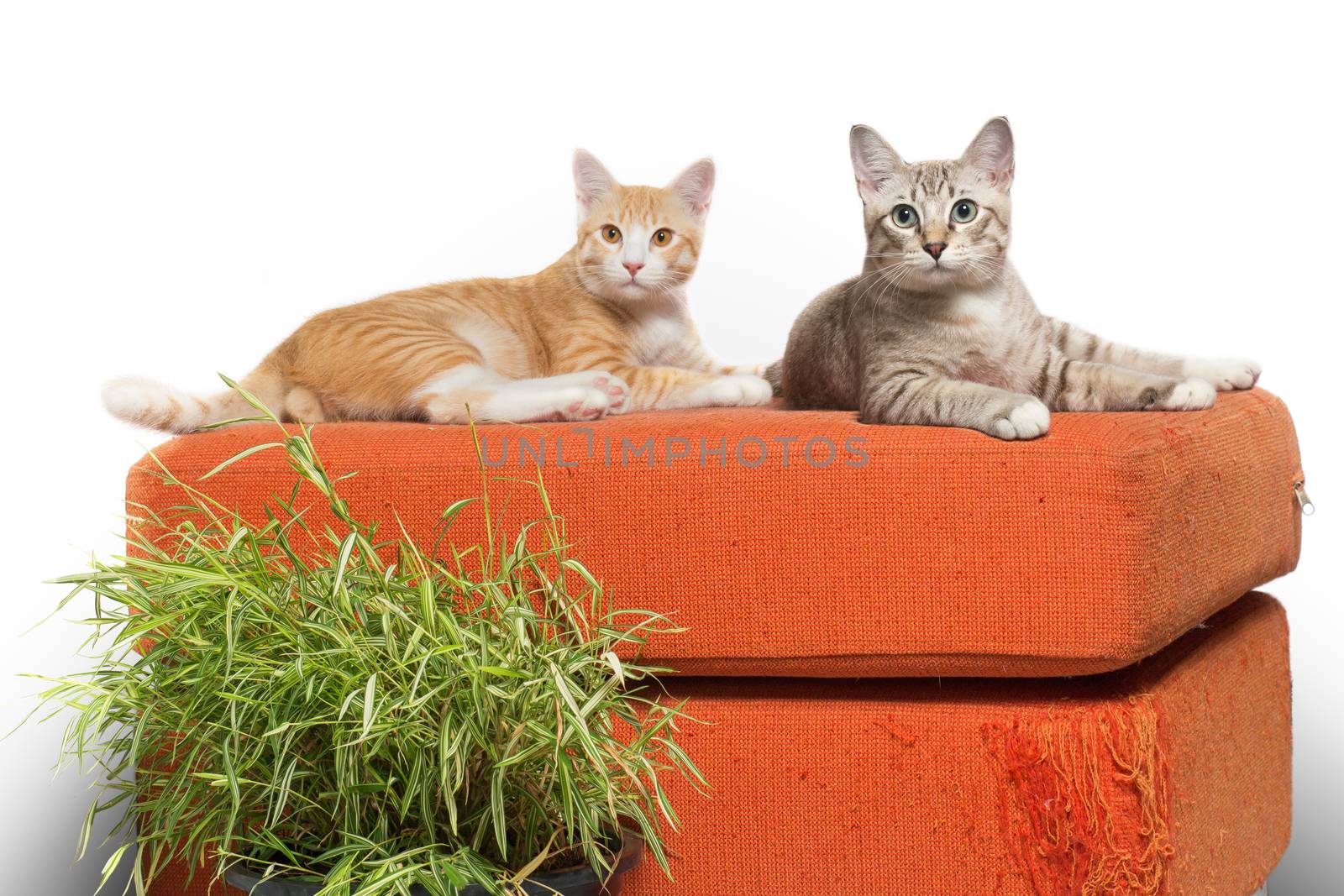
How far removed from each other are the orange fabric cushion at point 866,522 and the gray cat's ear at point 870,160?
0.39 metres

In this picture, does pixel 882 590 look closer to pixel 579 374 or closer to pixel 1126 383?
pixel 1126 383

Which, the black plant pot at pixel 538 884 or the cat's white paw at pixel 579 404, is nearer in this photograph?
the black plant pot at pixel 538 884

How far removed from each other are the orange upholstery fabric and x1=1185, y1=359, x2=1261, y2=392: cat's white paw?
52 centimetres

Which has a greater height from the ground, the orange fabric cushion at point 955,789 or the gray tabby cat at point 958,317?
the gray tabby cat at point 958,317

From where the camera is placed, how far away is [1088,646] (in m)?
1.41

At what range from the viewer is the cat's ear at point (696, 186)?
234 centimetres

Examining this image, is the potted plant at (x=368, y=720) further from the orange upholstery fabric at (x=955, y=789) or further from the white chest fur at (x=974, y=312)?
the white chest fur at (x=974, y=312)

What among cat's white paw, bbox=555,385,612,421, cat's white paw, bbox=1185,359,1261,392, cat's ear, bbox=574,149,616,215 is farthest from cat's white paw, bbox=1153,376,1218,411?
cat's ear, bbox=574,149,616,215

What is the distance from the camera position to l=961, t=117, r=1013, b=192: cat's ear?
1780 mm

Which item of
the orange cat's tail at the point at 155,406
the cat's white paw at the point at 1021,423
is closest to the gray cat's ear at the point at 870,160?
the cat's white paw at the point at 1021,423

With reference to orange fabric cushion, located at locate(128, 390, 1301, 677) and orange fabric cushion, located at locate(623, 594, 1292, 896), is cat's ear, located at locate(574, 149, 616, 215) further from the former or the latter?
orange fabric cushion, located at locate(623, 594, 1292, 896)

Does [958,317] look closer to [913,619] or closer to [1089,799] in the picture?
[913,619]

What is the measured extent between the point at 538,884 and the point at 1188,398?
1.09 meters

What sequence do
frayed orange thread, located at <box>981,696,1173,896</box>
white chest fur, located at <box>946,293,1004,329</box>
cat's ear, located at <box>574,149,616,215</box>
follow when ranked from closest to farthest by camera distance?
1. frayed orange thread, located at <box>981,696,1173,896</box>
2. white chest fur, located at <box>946,293,1004,329</box>
3. cat's ear, located at <box>574,149,616,215</box>
